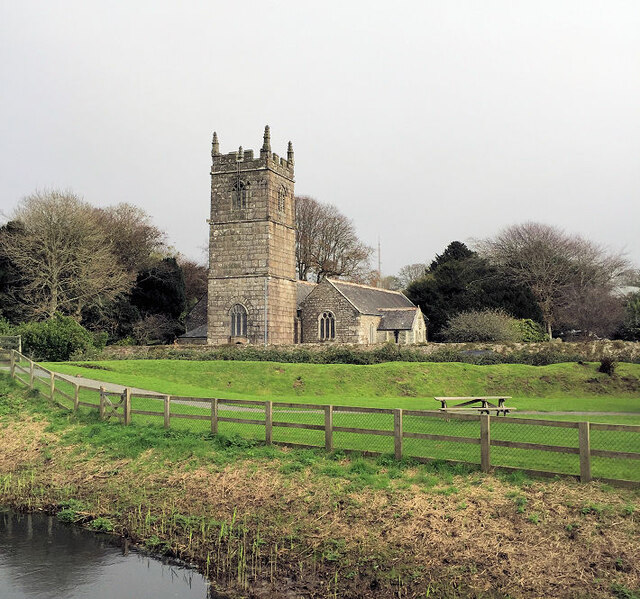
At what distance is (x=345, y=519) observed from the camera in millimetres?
10375

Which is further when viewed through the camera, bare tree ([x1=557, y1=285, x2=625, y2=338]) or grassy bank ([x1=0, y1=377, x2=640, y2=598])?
bare tree ([x1=557, y1=285, x2=625, y2=338])

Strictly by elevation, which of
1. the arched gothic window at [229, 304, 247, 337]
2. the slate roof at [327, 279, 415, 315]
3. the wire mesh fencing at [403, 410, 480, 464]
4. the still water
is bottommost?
the still water

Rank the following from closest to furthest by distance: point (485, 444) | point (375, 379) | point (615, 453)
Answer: point (615, 453) → point (485, 444) → point (375, 379)

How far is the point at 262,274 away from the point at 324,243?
20.8m

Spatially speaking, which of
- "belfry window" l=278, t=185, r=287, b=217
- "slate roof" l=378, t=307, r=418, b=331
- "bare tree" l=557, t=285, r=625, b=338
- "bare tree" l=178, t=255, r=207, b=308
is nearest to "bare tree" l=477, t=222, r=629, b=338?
"bare tree" l=557, t=285, r=625, b=338

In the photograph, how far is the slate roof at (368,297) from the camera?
158 ft

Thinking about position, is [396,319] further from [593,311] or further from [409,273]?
[409,273]

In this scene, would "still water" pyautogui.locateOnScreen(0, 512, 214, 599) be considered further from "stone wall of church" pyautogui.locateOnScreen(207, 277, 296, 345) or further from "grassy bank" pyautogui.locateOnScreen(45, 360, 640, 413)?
"stone wall of church" pyautogui.locateOnScreen(207, 277, 296, 345)

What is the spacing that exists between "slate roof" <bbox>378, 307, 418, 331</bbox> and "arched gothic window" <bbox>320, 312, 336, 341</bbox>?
13.5ft

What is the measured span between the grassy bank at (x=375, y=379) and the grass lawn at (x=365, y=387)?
0.13ft

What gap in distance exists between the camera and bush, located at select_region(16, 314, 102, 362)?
3422 cm

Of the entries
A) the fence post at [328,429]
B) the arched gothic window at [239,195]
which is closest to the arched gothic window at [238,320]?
the arched gothic window at [239,195]

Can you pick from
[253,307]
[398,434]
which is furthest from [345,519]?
[253,307]

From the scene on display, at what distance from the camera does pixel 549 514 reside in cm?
948
